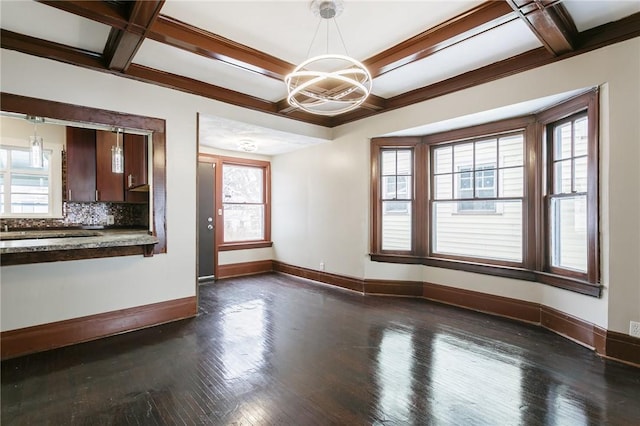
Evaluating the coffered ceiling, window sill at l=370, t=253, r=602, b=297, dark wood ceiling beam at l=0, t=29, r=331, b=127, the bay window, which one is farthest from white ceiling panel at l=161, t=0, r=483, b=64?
window sill at l=370, t=253, r=602, b=297

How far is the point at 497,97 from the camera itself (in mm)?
3557

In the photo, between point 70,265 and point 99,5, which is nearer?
point 99,5

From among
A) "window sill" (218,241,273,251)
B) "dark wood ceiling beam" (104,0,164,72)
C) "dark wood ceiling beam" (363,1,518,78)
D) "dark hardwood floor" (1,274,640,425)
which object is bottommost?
"dark hardwood floor" (1,274,640,425)

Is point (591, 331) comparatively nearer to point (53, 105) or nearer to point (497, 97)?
point (497, 97)

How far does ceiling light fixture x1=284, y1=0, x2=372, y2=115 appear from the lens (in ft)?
8.18

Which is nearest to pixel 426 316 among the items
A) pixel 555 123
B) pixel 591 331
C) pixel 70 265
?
pixel 591 331

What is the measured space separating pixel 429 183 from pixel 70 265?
445 centimetres

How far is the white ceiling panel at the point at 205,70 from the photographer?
318cm

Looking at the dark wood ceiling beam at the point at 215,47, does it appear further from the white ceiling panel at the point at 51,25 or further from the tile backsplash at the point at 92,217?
the tile backsplash at the point at 92,217

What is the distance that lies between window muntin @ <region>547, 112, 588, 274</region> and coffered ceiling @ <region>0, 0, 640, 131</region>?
79 centimetres

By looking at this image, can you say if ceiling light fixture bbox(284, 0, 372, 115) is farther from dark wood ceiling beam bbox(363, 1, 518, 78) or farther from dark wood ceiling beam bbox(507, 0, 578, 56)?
dark wood ceiling beam bbox(507, 0, 578, 56)

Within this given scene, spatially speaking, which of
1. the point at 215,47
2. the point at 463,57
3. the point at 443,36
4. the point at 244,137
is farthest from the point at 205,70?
the point at 463,57

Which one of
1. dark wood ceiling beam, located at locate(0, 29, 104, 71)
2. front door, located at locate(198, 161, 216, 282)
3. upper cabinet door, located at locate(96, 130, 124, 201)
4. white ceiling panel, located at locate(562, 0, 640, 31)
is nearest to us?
white ceiling panel, located at locate(562, 0, 640, 31)

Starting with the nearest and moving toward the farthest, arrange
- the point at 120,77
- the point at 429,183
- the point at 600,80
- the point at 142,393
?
the point at 142,393 < the point at 600,80 < the point at 120,77 < the point at 429,183
